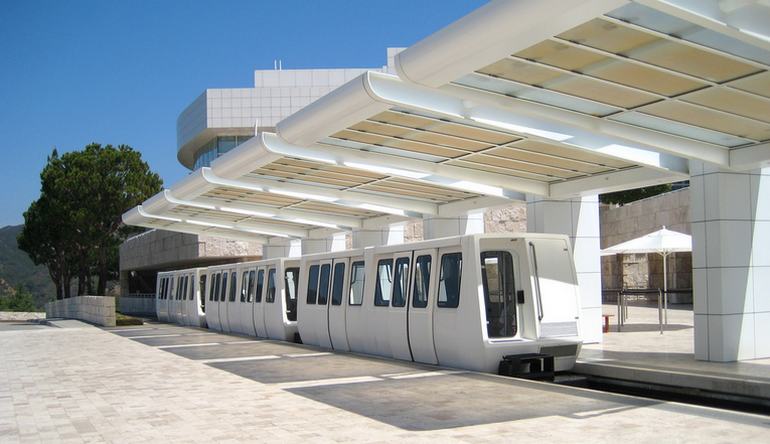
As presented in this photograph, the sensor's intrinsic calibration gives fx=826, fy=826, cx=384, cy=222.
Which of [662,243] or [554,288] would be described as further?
[662,243]

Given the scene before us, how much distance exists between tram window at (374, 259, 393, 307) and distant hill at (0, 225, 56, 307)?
107m

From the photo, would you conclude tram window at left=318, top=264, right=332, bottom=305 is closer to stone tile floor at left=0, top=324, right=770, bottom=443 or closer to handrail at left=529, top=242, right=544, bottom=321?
stone tile floor at left=0, top=324, right=770, bottom=443

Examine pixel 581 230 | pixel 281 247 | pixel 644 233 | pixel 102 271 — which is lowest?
pixel 102 271

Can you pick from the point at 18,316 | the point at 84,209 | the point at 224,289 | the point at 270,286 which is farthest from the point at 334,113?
the point at 18,316

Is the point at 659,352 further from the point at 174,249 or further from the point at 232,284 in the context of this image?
the point at 174,249

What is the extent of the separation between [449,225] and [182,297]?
14250 millimetres

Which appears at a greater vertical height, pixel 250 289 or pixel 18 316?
pixel 250 289

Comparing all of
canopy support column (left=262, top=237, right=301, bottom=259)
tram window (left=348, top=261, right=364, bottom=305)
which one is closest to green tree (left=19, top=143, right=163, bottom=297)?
canopy support column (left=262, top=237, right=301, bottom=259)

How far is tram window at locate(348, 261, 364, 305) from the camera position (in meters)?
16.9

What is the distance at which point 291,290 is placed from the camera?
2169cm

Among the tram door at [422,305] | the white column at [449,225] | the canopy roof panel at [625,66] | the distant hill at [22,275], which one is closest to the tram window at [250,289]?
the white column at [449,225]

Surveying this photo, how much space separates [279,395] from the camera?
1102cm

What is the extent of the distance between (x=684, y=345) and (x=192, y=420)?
11042 millimetres

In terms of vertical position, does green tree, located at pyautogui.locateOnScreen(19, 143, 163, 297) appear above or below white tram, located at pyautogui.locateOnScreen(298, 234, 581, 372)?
above
